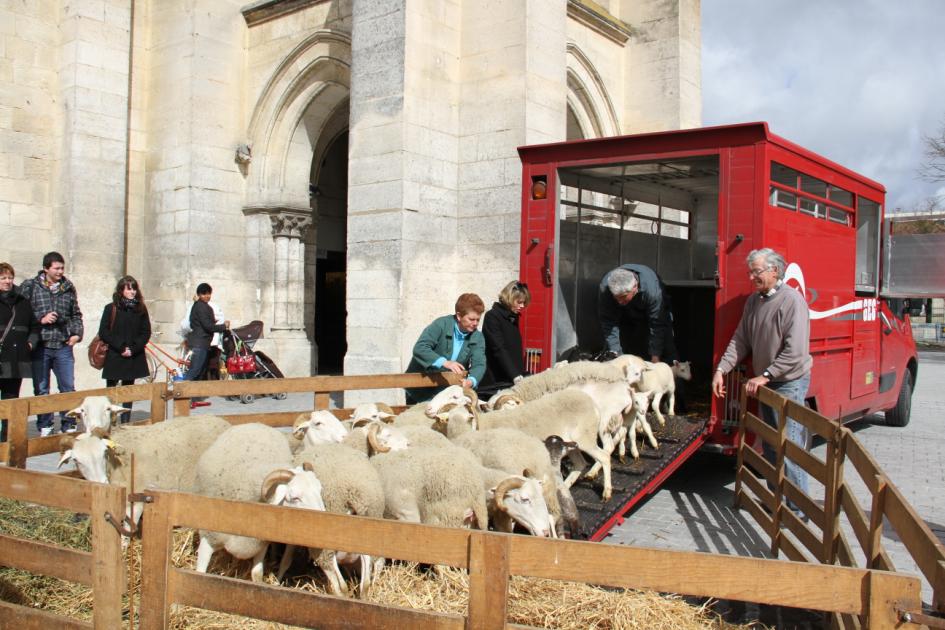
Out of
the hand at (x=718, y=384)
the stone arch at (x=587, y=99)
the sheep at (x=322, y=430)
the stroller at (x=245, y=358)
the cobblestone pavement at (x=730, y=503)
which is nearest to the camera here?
the sheep at (x=322, y=430)

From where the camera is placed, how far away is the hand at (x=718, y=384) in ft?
21.6

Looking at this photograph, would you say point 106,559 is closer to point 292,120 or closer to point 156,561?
point 156,561

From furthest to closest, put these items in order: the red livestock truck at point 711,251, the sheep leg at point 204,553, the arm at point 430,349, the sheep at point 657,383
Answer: the sheep at point 657,383 → the arm at point 430,349 → the red livestock truck at point 711,251 → the sheep leg at point 204,553

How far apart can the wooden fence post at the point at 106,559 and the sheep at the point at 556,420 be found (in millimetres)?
2736

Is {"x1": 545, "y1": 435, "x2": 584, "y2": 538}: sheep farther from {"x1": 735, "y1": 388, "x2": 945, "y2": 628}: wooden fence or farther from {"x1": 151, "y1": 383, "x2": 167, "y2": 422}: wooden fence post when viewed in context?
{"x1": 151, "y1": 383, "x2": 167, "y2": 422}: wooden fence post

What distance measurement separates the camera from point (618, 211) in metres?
9.38

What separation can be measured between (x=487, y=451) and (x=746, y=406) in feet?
9.36

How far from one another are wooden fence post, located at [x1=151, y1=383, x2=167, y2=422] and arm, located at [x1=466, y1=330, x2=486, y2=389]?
258 centimetres

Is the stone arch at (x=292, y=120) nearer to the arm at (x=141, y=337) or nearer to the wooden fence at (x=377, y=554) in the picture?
the arm at (x=141, y=337)

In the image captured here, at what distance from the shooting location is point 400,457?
174 inches

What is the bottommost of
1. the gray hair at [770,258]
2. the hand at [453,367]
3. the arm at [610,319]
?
the hand at [453,367]

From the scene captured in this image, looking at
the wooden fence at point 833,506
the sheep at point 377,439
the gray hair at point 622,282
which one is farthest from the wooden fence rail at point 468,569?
the gray hair at point 622,282

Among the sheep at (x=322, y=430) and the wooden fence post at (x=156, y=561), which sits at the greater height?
the sheep at (x=322, y=430)

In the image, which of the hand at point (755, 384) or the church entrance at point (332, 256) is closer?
the hand at point (755, 384)
